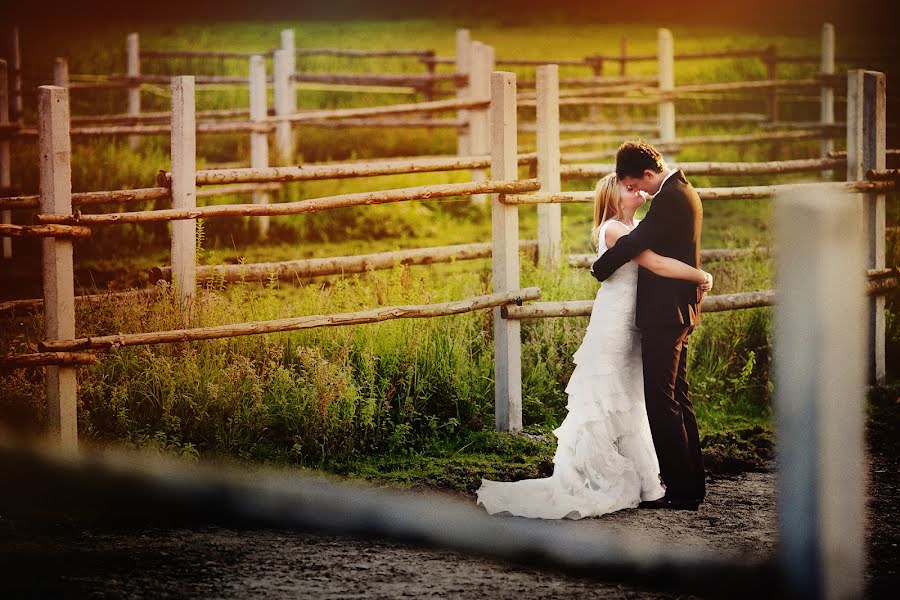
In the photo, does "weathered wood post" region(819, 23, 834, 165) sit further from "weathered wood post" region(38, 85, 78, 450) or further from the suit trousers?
"weathered wood post" region(38, 85, 78, 450)

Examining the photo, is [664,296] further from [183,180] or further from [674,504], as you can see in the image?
[183,180]

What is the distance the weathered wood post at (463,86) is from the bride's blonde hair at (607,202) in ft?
26.2

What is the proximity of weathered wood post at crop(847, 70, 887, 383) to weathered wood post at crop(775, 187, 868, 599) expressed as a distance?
4.75 metres

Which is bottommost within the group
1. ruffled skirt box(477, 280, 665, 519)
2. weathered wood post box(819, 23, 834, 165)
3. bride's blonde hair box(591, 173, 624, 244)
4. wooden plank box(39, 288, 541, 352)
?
ruffled skirt box(477, 280, 665, 519)

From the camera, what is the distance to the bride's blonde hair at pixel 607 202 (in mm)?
4836

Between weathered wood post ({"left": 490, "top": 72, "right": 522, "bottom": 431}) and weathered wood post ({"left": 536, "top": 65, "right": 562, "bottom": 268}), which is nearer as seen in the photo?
weathered wood post ({"left": 490, "top": 72, "right": 522, "bottom": 431})

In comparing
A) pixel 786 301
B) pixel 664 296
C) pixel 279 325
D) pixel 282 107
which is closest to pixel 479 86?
pixel 282 107

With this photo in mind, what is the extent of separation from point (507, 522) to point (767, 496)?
1.18 m

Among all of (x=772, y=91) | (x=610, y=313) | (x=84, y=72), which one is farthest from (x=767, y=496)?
(x=84, y=72)

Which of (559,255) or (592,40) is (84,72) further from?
(559,255)

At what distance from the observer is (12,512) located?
4430mm

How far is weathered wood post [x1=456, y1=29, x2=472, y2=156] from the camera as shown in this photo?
514 inches

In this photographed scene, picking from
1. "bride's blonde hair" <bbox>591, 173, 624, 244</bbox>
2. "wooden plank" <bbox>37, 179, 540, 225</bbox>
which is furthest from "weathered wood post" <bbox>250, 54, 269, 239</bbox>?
"bride's blonde hair" <bbox>591, 173, 624, 244</bbox>

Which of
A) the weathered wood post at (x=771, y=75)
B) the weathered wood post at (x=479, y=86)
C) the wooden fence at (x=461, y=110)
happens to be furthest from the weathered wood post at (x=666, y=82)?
the weathered wood post at (x=771, y=75)
